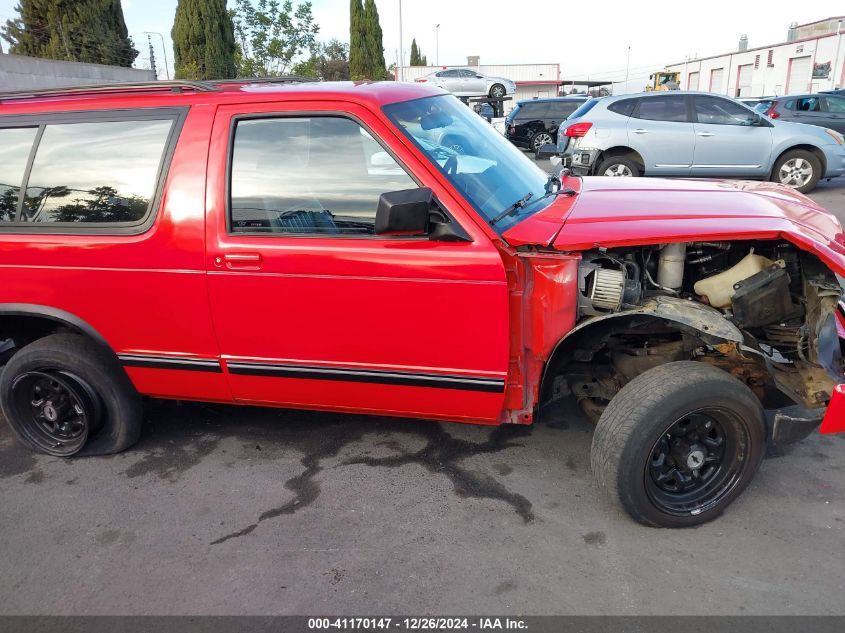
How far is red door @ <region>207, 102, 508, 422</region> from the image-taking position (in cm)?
267

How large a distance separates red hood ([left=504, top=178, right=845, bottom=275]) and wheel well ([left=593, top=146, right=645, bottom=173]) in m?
7.82

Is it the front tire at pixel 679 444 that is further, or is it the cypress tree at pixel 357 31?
the cypress tree at pixel 357 31

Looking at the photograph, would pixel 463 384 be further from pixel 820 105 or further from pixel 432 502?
pixel 820 105

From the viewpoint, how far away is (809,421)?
257cm

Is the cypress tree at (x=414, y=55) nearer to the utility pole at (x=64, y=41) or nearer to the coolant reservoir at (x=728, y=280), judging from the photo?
the utility pole at (x=64, y=41)

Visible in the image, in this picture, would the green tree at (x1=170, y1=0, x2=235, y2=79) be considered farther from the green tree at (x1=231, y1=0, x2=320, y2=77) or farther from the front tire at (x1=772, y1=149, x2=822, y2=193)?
the front tire at (x1=772, y1=149, x2=822, y2=193)

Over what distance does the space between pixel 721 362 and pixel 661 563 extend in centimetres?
99

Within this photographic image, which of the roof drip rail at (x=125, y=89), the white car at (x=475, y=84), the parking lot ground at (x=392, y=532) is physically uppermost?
the white car at (x=475, y=84)

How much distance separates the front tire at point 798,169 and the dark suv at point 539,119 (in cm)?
811

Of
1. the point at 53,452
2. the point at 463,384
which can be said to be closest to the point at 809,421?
the point at 463,384

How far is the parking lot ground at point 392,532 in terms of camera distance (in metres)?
2.40

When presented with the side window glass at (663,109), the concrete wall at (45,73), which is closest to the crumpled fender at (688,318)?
the side window glass at (663,109)

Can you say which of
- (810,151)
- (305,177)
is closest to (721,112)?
(810,151)

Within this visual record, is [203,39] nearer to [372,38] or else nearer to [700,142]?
[372,38]
